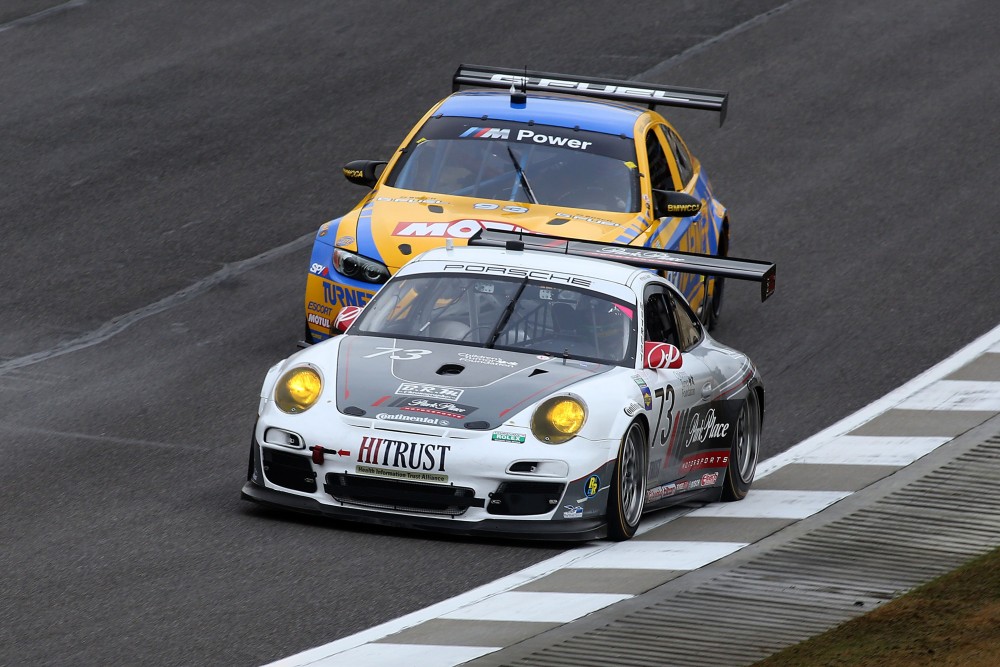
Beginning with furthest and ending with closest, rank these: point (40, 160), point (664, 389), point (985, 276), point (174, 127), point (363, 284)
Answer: point (174, 127) < point (40, 160) < point (985, 276) < point (363, 284) < point (664, 389)

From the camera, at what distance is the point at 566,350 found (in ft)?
31.9

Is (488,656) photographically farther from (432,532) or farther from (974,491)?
(974,491)

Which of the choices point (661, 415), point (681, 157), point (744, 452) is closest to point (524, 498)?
point (661, 415)

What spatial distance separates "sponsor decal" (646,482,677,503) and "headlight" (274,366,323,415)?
1767 millimetres

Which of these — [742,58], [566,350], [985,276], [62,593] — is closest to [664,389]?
[566,350]

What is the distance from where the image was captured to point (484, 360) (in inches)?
373

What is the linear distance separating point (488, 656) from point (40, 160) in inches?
468

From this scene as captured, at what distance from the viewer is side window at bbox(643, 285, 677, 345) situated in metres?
10.1

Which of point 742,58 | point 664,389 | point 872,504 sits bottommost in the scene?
point 872,504

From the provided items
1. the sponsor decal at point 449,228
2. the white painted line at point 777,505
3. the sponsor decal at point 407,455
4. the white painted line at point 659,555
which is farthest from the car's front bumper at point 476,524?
the sponsor decal at point 449,228

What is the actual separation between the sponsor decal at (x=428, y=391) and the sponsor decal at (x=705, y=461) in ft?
4.95

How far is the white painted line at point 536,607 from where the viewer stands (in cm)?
779

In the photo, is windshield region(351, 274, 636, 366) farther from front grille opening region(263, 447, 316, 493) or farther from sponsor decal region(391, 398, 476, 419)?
front grille opening region(263, 447, 316, 493)

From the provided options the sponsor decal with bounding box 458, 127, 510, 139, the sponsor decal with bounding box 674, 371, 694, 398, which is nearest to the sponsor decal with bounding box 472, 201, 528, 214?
the sponsor decal with bounding box 458, 127, 510, 139
